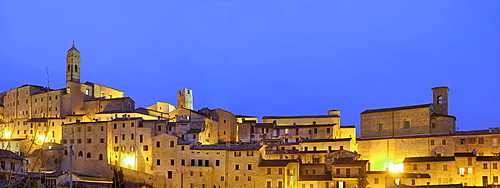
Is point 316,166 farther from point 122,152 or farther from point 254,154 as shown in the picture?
point 122,152

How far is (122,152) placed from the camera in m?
52.9

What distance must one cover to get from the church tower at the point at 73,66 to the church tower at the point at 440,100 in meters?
47.0

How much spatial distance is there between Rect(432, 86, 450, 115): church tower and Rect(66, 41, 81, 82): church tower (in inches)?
1849

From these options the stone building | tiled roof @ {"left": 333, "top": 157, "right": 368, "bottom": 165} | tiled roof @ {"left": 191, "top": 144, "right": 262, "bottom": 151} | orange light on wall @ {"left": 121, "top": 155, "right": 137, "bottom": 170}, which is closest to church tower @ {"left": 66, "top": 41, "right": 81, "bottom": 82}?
the stone building

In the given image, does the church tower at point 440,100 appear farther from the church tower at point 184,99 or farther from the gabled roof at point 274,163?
the church tower at point 184,99

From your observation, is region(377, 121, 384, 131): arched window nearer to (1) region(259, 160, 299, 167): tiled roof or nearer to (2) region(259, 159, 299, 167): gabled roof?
(2) region(259, 159, 299, 167): gabled roof

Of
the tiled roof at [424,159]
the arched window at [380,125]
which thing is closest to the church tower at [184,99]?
the arched window at [380,125]

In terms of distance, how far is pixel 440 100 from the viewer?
165 feet

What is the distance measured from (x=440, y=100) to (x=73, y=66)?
1903 inches

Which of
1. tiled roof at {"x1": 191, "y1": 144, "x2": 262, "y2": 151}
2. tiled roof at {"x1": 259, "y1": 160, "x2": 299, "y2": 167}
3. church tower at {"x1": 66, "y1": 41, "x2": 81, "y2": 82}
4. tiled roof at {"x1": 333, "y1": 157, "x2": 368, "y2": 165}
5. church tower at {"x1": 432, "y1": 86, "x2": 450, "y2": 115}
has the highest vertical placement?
church tower at {"x1": 66, "y1": 41, "x2": 81, "y2": 82}

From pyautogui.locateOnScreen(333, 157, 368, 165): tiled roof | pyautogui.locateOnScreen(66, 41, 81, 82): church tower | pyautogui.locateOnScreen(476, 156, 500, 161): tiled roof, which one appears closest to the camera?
pyautogui.locateOnScreen(476, 156, 500, 161): tiled roof

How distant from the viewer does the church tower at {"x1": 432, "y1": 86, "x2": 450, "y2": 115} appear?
49.6 m

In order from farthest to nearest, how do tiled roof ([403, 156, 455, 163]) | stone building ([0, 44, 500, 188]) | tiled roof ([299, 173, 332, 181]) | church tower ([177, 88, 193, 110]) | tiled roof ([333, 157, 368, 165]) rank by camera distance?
1. church tower ([177, 88, 193, 110])
2. tiled roof ([299, 173, 332, 181])
3. tiled roof ([333, 157, 368, 165])
4. stone building ([0, 44, 500, 188])
5. tiled roof ([403, 156, 455, 163])

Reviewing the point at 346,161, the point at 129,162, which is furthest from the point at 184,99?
the point at 346,161
